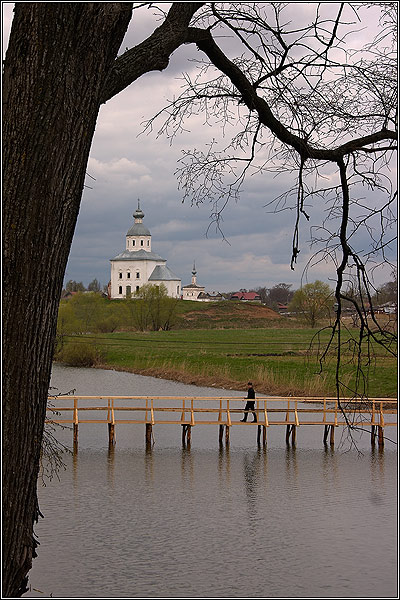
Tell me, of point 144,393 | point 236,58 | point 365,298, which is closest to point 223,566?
point 365,298

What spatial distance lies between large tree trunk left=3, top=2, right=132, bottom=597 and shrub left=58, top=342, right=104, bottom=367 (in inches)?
1791

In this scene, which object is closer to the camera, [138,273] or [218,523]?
[218,523]

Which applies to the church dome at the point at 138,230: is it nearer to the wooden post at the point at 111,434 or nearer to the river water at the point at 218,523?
the river water at the point at 218,523

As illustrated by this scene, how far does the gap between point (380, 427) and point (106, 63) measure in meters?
22.6

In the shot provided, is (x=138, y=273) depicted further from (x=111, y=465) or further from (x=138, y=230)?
(x=111, y=465)

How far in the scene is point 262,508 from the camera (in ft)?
56.4

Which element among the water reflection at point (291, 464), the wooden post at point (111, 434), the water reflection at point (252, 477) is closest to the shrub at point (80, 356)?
the wooden post at point (111, 434)

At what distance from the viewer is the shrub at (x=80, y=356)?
159ft

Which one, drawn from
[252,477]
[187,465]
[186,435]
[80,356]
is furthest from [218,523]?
[80,356]

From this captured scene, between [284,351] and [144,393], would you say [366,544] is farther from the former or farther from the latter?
[284,351]

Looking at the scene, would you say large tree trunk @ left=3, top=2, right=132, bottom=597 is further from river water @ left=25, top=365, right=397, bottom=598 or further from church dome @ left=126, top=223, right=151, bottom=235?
church dome @ left=126, top=223, right=151, bottom=235

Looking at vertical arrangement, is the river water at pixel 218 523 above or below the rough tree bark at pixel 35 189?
below

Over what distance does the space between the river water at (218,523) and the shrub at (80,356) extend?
2292cm

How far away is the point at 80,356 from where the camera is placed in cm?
4831
